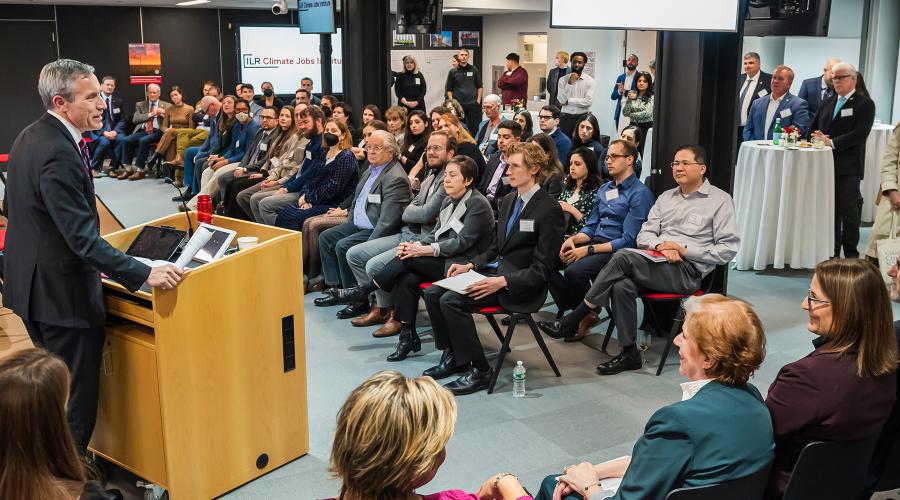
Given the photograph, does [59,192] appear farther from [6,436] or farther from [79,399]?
[6,436]

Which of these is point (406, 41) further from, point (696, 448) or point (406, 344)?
point (696, 448)

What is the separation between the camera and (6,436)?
169 centimetres

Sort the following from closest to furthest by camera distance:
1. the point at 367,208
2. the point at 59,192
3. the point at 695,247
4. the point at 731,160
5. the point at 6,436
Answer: the point at 6,436 → the point at 59,192 → the point at 695,247 → the point at 731,160 → the point at 367,208

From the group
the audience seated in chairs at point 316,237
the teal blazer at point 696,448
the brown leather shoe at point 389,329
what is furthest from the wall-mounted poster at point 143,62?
the teal blazer at point 696,448

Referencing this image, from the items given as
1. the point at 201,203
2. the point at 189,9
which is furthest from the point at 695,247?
the point at 189,9

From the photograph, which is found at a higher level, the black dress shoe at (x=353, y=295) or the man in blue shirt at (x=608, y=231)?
the man in blue shirt at (x=608, y=231)

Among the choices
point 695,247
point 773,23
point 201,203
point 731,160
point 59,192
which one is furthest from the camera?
point 773,23

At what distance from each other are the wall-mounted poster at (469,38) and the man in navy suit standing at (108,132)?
7456 mm

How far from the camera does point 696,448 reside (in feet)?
6.70

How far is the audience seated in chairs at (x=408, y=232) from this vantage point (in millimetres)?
5234

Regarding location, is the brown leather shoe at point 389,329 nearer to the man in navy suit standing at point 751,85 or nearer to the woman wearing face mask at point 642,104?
the man in navy suit standing at point 751,85

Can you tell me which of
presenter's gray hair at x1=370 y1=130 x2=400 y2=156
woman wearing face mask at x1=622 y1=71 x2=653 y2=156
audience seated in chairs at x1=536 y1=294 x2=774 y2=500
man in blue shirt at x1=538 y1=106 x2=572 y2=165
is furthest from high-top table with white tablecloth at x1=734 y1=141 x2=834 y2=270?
audience seated in chairs at x1=536 y1=294 x2=774 y2=500

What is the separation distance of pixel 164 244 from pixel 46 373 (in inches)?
68.2

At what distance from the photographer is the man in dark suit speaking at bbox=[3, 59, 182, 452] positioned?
2895 mm
